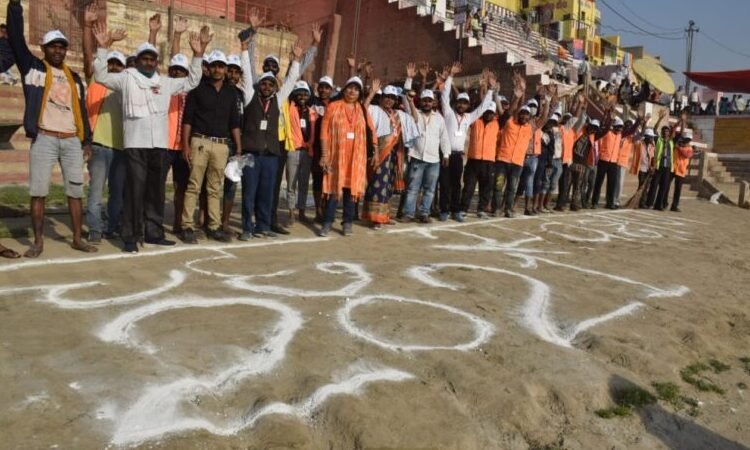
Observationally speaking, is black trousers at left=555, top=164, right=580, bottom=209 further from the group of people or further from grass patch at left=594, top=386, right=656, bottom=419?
grass patch at left=594, top=386, right=656, bottom=419

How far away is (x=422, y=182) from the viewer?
7.67 meters

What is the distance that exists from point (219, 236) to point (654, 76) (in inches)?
780

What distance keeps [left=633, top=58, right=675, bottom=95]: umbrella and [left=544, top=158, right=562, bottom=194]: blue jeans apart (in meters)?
13.5

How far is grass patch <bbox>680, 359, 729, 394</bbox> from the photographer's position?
318 cm

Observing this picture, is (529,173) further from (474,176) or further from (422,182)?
(422,182)

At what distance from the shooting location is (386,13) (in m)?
19.9

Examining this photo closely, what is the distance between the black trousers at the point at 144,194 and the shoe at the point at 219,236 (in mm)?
512

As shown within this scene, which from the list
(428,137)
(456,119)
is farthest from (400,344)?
(456,119)


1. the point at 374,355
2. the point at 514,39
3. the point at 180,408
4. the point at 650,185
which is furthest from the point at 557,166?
the point at 514,39

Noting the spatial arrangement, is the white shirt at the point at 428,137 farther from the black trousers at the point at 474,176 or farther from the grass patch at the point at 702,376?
the grass patch at the point at 702,376

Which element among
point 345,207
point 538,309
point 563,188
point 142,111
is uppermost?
point 142,111

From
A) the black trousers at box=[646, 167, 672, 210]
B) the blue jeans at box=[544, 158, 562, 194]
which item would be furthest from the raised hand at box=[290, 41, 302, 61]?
the black trousers at box=[646, 167, 672, 210]

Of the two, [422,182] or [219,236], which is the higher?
[422,182]

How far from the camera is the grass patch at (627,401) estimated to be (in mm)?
2789
